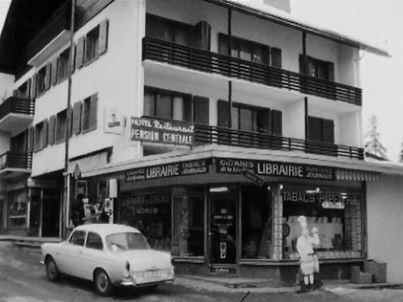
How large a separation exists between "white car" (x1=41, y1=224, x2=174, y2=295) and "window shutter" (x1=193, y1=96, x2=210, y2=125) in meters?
8.41

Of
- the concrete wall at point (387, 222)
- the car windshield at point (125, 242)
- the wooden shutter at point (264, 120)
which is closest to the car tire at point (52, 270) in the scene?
the car windshield at point (125, 242)

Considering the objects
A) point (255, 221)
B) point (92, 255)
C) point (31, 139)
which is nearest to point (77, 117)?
point (31, 139)

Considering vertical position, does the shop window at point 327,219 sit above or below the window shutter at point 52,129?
below

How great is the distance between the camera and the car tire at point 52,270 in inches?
581

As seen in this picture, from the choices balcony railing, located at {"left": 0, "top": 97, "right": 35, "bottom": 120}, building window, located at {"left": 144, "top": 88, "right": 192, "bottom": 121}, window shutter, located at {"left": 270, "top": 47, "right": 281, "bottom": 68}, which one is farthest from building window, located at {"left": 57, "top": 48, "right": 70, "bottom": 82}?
window shutter, located at {"left": 270, "top": 47, "right": 281, "bottom": 68}

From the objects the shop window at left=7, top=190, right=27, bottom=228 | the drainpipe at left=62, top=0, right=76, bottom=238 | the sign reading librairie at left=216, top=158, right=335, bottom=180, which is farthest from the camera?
the shop window at left=7, top=190, right=27, bottom=228

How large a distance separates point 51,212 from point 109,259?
17854mm

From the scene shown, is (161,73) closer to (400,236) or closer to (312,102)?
(312,102)

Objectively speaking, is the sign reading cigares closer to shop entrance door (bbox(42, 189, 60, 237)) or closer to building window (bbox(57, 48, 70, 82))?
building window (bbox(57, 48, 70, 82))

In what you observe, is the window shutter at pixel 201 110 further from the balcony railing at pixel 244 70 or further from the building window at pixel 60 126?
the building window at pixel 60 126

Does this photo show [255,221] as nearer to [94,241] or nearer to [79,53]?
[94,241]

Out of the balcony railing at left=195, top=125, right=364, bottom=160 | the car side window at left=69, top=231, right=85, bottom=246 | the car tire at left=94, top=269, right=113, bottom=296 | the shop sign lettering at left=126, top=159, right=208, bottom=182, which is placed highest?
the balcony railing at left=195, top=125, right=364, bottom=160

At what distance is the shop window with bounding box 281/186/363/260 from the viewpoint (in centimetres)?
1756

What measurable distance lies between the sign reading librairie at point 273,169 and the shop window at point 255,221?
49.9 inches
